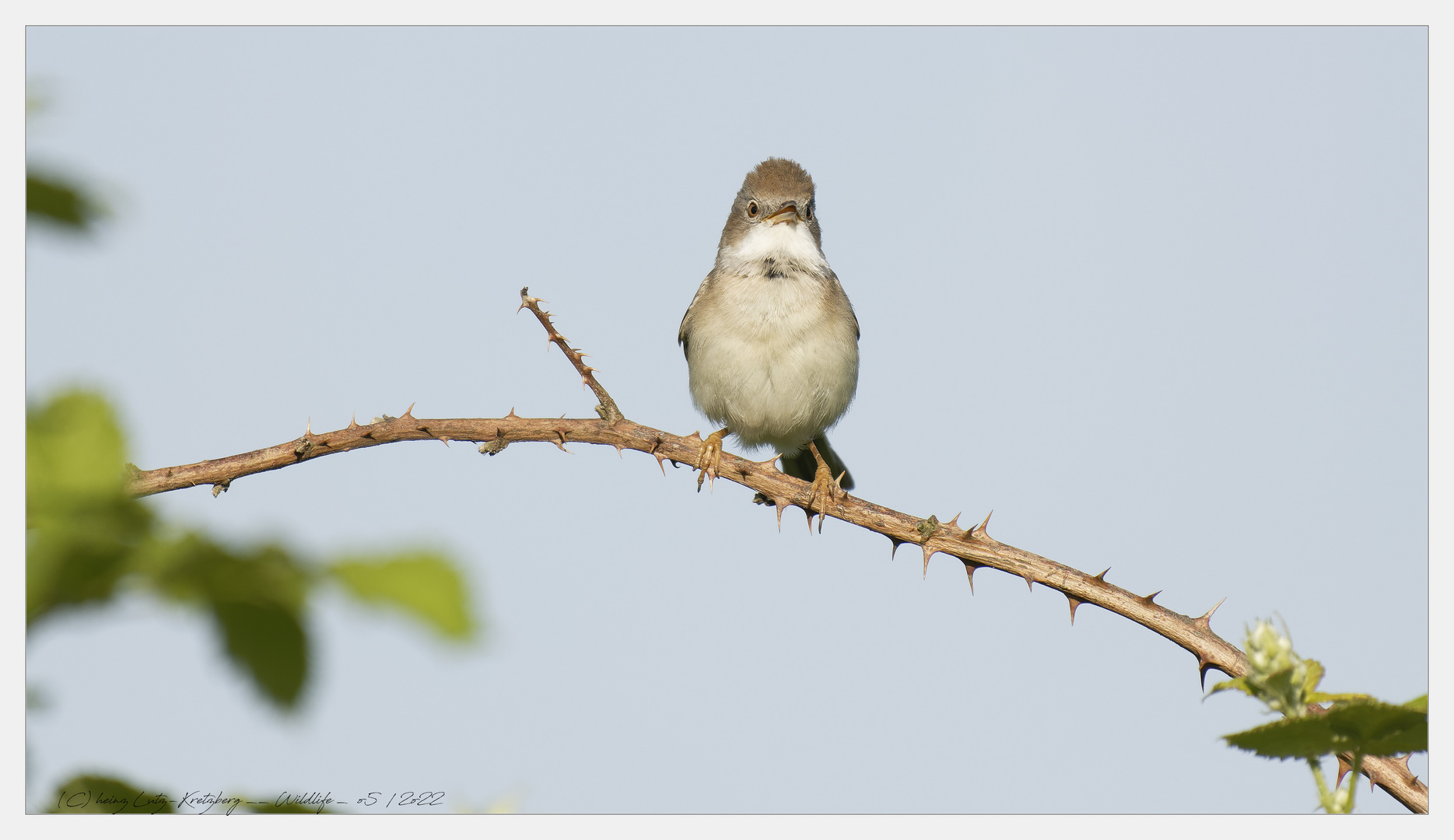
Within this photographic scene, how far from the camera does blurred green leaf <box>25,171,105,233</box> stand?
137cm

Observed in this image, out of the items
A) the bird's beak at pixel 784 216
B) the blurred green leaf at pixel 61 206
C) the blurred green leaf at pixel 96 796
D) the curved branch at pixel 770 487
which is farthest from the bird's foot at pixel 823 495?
the blurred green leaf at pixel 61 206

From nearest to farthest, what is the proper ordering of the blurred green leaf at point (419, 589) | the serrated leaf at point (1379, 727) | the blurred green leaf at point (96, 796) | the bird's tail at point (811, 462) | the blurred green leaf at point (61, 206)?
the blurred green leaf at point (419, 589) < the blurred green leaf at point (61, 206) < the blurred green leaf at point (96, 796) < the serrated leaf at point (1379, 727) < the bird's tail at point (811, 462)

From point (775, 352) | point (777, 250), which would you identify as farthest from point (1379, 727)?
point (777, 250)

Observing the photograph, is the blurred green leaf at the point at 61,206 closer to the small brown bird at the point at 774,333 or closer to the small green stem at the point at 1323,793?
the small green stem at the point at 1323,793

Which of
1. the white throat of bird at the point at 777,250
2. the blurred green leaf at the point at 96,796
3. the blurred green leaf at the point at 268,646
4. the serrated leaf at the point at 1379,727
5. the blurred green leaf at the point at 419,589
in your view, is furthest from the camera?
the white throat of bird at the point at 777,250

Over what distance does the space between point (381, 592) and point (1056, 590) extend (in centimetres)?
317

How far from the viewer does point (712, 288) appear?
8.49 meters

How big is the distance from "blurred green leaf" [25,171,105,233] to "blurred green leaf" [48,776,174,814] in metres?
0.94

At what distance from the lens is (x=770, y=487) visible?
219 inches

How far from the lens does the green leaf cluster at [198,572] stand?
107 cm

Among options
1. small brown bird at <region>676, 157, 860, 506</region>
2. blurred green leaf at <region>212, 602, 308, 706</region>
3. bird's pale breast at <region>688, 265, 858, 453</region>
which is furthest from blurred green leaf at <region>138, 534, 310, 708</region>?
bird's pale breast at <region>688, 265, 858, 453</region>

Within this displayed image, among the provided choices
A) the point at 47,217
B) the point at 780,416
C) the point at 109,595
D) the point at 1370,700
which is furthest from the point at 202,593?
the point at 780,416

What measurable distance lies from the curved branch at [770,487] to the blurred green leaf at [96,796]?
1406 millimetres

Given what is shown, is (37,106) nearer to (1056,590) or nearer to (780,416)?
(1056,590)
